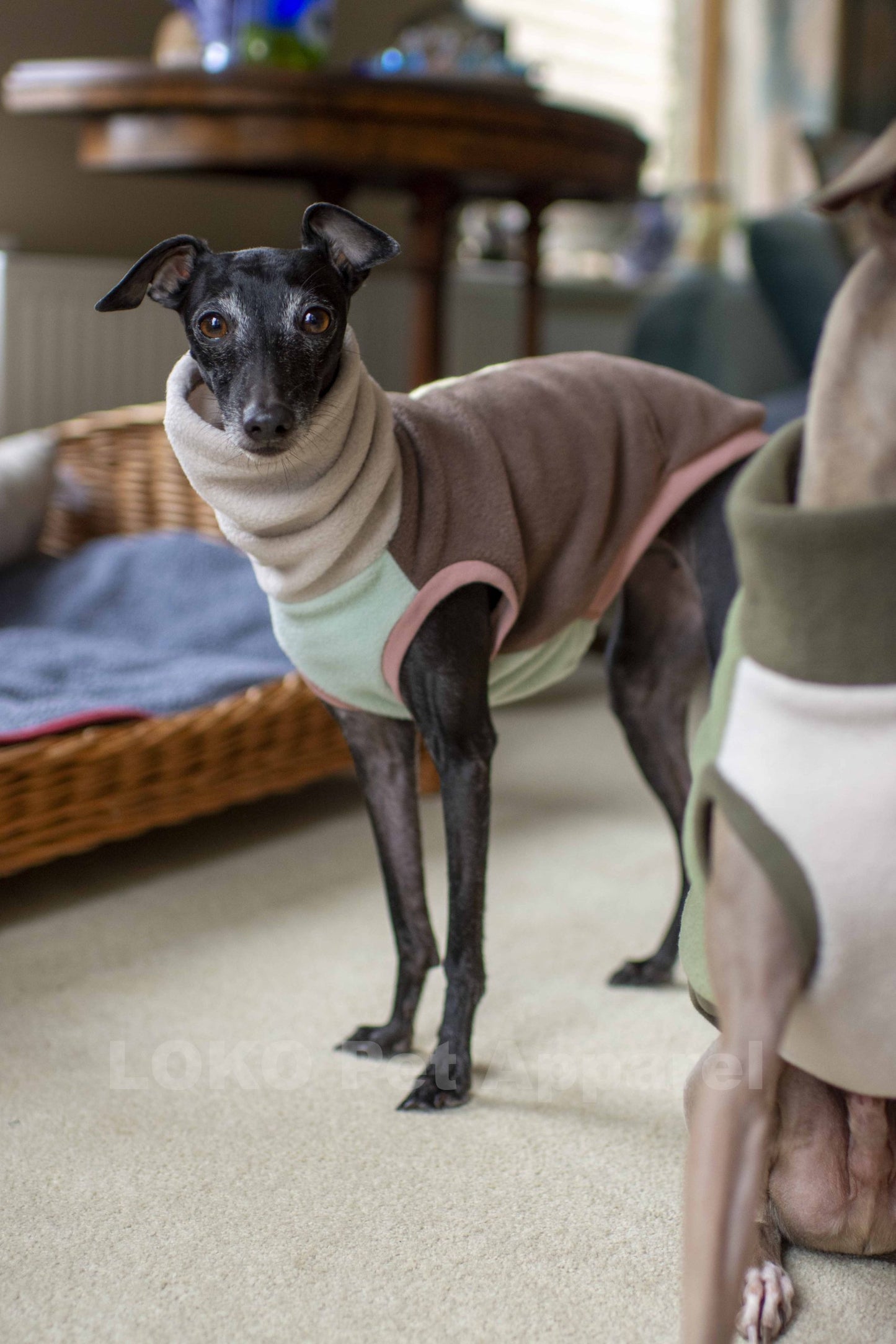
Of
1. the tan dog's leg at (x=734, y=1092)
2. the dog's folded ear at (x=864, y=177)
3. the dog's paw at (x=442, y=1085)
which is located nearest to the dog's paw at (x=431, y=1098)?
the dog's paw at (x=442, y=1085)

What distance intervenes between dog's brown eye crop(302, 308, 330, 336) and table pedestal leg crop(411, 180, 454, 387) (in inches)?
49.4

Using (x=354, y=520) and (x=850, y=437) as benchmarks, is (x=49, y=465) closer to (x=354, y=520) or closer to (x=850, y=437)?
(x=354, y=520)

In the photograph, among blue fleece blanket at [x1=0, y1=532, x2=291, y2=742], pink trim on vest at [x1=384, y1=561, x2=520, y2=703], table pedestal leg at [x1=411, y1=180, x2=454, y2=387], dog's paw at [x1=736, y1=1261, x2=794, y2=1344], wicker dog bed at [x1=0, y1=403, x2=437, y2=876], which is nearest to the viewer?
dog's paw at [x1=736, y1=1261, x2=794, y2=1344]

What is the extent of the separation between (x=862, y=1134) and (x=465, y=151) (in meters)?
1.76

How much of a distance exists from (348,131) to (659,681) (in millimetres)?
1090

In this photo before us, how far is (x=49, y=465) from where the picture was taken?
2.61 meters

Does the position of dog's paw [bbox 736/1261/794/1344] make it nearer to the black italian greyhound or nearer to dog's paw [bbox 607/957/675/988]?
the black italian greyhound

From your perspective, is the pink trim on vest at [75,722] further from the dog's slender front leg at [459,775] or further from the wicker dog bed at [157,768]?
the dog's slender front leg at [459,775]

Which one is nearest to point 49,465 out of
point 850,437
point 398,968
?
point 398,968

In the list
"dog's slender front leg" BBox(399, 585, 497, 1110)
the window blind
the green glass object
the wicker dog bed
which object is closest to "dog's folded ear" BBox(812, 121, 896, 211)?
"dog's slender front leg" BBox(399, 585, 497, 1110)

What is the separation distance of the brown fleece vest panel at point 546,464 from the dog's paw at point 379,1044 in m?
0.44

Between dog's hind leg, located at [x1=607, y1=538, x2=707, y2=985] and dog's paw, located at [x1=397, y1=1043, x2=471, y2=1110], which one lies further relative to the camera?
dog's hind leg, located at [x1=607, y1=538, x2=707, y2=985]

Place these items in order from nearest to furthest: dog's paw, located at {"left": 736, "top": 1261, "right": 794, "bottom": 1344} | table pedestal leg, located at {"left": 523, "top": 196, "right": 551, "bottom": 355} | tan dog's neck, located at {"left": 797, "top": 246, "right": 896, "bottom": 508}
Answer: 1. tan dog's neck, located at {"left": 797, "top": 246, "right": 896, "bottom": 508}
2. dog's paw, located at {"left": 736, "top": 1261, "right": 794, "bottom": 1344}
3. table pedestal leg, located at {"left": 523, "top": 196, "right": 551, "bottom": 355}

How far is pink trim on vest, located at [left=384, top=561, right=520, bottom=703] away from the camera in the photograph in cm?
129
